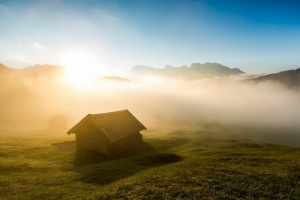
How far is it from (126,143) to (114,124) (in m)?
5.48

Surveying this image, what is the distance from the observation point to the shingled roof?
116ft

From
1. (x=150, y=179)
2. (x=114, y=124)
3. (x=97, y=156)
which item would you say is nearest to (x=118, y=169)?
(x=150, y=179)

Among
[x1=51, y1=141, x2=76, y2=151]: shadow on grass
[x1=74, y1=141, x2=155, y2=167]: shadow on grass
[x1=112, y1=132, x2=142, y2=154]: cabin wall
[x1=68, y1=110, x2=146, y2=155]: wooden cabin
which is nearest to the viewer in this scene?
[x1=74, y1=141, x2=155, y2=167]: shadow on grass

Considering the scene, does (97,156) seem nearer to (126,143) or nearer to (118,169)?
(126,143)

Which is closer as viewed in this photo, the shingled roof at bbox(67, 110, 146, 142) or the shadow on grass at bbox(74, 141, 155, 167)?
the shadow on grass at bbox(74, 141, 155, 167)

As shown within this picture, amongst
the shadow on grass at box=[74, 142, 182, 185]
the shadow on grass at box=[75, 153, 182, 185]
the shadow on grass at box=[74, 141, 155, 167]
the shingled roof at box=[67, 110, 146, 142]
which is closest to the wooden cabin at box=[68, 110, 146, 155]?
the shingled roof at box=[67, 110, 146, 142]

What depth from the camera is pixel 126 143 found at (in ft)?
131

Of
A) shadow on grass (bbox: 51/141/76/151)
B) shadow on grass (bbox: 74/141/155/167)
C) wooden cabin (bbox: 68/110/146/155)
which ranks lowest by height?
shadow on grass (bbox: 74/141/155/167)

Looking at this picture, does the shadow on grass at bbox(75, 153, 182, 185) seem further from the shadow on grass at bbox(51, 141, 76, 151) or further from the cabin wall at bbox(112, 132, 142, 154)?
the shadow on grass at bbox(51, 141, 76, 151)

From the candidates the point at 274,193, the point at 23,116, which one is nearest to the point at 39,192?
the point at 274,193

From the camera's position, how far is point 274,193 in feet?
47.8

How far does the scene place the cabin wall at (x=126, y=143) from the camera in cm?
3564

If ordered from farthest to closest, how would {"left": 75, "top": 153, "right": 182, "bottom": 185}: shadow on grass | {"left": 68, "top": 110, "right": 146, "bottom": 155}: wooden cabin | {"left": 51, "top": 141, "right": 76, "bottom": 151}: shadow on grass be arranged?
1. {"left": 51, "top": 141, "right": 76, "bottom": 151}: shadow on grass
2. {"left": 68, "top": 110, "right": 146, "bottom": 155}: wooden cabin
3. {"left": 75, "top": 153, "right": 182, "bottom": 185}: shadow on grass

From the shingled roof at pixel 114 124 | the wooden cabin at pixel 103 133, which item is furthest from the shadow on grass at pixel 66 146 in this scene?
the shingled roof at pixel 114 124
